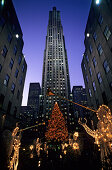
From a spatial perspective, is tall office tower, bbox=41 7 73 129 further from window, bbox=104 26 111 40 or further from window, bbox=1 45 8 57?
window, bbox=104 26 111 40

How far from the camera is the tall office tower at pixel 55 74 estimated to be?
84.5 m

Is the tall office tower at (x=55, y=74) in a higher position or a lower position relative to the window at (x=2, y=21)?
higher

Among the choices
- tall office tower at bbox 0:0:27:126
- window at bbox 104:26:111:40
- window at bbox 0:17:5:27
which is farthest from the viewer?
tall office tower at bbox 0:0:27:126

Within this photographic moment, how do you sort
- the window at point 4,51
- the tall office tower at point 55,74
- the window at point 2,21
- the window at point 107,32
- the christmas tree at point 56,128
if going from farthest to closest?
the tall office tower at point 55,74 → the christmas tree at point 56,128 → the window at point 4,51 → the window at point 2,21 → the window at point 107,32

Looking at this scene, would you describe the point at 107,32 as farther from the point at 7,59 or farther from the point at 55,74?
the point at 55,74

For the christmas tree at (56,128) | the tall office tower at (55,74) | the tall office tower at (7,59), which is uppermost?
the tall office tower at (55,74)

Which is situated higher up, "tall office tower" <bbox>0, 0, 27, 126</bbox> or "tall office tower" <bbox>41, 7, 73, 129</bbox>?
"tall office tower" <bbox>41, 7, 73, 129</bbox>

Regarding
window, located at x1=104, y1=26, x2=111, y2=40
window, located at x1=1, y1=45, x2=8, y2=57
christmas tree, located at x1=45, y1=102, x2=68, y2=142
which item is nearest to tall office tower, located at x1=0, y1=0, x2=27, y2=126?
window, located at x1=1, y1=45, x2=8, y2=57

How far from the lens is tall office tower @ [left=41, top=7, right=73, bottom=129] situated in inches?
3327

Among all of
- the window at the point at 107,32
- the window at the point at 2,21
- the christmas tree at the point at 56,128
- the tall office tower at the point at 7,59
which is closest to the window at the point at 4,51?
the tall office tower at the point at 7,59

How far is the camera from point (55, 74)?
99500 mm

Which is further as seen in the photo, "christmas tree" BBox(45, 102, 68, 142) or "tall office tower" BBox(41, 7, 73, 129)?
"tall office tower" BBox(41, 7, 73, 129)

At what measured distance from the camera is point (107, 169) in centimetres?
553

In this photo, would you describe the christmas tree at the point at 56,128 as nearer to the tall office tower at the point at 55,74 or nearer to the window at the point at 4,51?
the window at the point at 4,51
